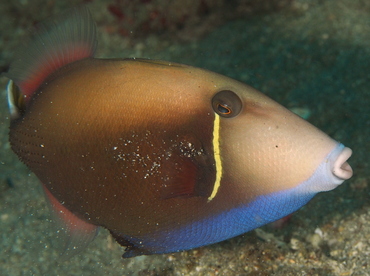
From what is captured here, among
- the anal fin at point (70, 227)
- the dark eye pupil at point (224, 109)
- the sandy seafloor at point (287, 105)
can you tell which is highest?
the dark eye pupil at point (224, 109)

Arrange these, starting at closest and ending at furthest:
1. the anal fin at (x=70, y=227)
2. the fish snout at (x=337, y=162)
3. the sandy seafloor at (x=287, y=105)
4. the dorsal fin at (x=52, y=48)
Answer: the fish snout at (x=337, y=162) < the dorsal fin at (x=52, y=48) < the anal fin at (x=70, y=227) < the sandy seafloor at (x=287, y=105)

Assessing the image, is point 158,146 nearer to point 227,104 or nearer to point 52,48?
point 227,104

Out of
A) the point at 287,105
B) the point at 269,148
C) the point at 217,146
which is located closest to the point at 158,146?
the point at 217,146

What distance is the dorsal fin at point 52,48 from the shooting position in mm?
1637

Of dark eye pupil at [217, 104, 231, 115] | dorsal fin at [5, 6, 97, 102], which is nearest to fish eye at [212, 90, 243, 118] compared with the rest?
dark eye pupil at [217, 104, 231, 115]

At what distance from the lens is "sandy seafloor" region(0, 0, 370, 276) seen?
7.82 ft

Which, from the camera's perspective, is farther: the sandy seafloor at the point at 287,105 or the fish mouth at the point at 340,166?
the sandy seafloor at the point at 287,105

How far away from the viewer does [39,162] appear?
161 centimetres

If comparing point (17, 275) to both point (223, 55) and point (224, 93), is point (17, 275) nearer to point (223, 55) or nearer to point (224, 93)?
point (224, 93)

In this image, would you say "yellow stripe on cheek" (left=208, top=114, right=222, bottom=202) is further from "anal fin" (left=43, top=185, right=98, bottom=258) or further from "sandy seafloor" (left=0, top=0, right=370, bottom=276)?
"sandy seafloor" (left=0, top=0, right=370, bottom=276)

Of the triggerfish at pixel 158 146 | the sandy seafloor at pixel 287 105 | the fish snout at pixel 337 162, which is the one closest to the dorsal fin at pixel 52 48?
the triggerfish at pixel 158 146

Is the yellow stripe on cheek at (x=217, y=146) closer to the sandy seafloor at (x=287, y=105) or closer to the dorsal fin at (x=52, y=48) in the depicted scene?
the dorsal fin at (x=52, y=48)

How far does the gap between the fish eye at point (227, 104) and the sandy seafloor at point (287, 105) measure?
4.46 feet

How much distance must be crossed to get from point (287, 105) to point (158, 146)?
268cm
